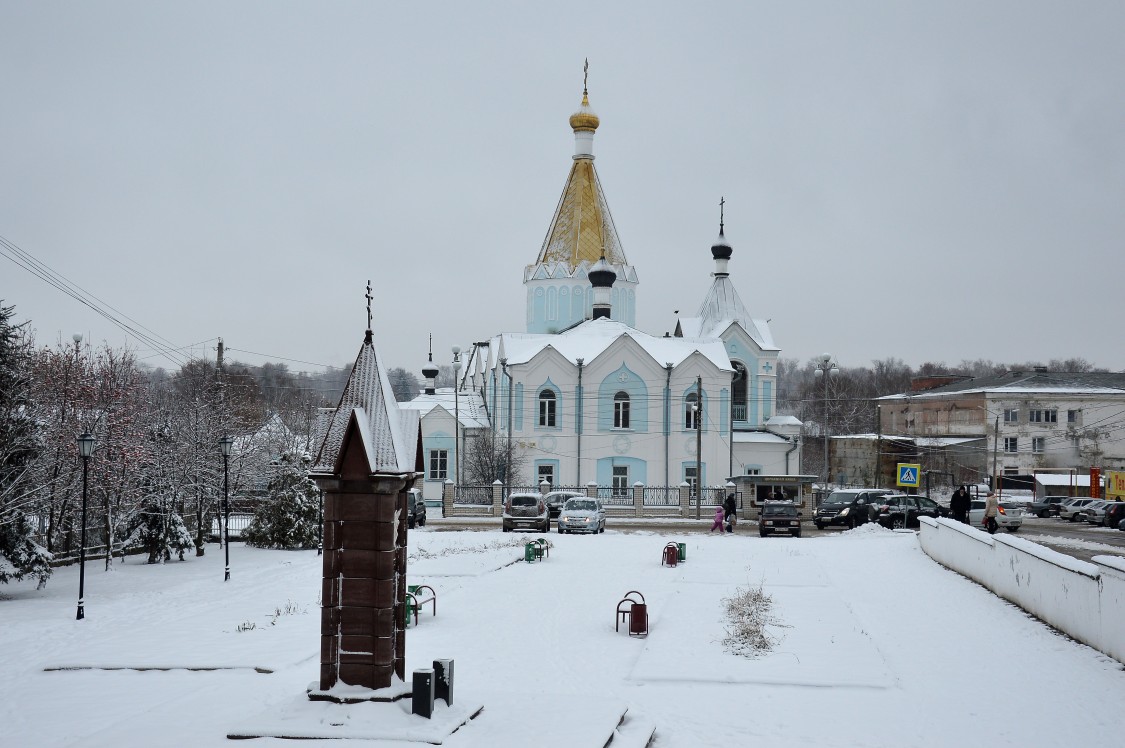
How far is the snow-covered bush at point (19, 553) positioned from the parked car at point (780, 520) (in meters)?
21.7

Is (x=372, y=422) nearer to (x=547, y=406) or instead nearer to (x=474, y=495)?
(x=474, y=495)

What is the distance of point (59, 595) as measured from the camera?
760 inches

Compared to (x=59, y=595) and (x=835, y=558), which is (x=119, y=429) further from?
(x=835, y=558)

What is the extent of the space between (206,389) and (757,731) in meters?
23.3

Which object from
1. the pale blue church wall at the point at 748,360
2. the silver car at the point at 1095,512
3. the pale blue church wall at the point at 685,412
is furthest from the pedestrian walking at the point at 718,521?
the pale blue church wall at the point at 748,360

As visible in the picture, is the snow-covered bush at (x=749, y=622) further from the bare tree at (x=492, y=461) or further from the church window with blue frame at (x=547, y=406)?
the church window with blue frame at (x=547, y=406)

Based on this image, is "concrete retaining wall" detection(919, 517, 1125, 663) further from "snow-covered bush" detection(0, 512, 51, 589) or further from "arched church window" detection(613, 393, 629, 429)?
"arched church window" detection(613, 393, 629, 429)

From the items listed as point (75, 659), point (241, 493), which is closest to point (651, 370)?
point (241, 493)

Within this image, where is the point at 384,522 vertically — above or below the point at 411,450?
below

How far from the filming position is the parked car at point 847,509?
37.1 m

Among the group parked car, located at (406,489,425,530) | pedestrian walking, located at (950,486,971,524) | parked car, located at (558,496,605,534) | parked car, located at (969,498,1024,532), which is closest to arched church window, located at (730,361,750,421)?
parked car, located at (969,498,1024,532)

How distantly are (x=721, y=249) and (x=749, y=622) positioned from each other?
39497mm

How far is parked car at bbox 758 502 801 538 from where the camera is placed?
33.4 m

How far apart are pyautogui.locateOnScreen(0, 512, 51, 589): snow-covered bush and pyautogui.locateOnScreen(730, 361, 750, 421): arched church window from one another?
123ft
